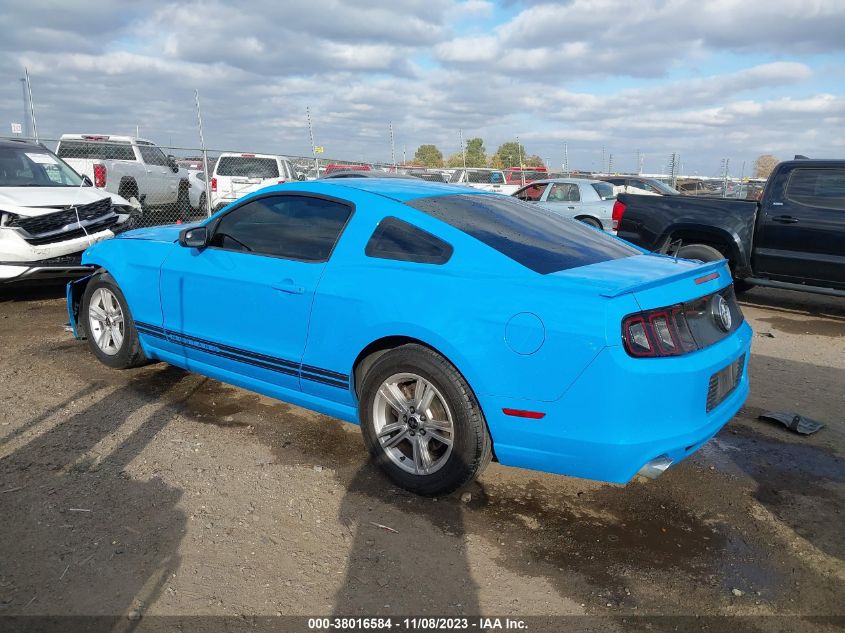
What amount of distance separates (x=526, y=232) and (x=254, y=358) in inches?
68.9

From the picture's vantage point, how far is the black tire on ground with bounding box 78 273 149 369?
5012 millimetres

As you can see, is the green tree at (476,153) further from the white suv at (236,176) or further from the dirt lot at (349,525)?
the dirt lot at (349,525)

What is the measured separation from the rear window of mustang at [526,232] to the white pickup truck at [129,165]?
1026 centimetres

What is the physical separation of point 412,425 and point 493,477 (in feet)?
2.13

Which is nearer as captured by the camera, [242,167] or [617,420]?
[617,420]

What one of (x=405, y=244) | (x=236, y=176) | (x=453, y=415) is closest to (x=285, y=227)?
(x=405, y=244)

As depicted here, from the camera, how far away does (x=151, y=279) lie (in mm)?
4676

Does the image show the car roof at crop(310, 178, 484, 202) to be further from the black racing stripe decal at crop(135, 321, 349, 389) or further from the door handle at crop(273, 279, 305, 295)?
the black racing stripe decal at crop(135, 321, 349, 389)

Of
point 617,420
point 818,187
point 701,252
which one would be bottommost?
point 701,252

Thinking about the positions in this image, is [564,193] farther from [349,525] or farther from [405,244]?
[349,525]

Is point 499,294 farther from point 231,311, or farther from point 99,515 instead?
point 99,515

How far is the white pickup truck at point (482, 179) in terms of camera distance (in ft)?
73.6

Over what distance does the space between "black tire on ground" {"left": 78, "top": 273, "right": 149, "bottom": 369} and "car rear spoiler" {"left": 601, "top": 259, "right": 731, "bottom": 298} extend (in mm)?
3585

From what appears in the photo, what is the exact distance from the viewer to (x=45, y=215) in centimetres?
727
